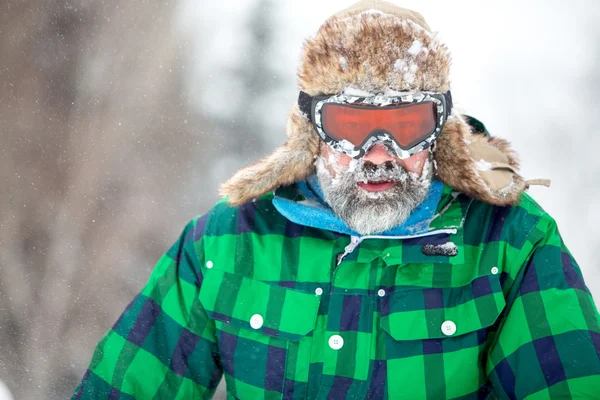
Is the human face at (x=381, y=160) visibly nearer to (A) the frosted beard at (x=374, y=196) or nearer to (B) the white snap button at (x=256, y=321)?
(A) the frosted beard at (x=374, y=196)

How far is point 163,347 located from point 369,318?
0.72 meters

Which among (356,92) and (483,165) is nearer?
(356,92)

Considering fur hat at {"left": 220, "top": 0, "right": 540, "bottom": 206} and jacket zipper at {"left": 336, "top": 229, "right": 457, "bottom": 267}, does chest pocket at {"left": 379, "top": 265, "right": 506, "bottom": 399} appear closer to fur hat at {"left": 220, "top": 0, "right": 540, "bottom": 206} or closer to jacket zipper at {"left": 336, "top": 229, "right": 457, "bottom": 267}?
jacket zipper at {"left": 336, "top": 229, "right": 457, "bottom": 267}

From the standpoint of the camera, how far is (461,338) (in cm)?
153

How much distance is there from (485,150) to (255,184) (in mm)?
820

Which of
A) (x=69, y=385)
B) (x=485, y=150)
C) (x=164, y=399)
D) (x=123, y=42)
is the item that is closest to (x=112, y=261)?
(x=69, y=385)

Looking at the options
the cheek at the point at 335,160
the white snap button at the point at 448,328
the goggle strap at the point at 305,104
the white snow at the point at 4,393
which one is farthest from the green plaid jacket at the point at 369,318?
the white snow at the point at 4,393

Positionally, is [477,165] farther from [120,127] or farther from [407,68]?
[120,127]

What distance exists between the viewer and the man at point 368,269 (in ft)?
4.93

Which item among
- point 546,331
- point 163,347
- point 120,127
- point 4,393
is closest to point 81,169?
point 120,127

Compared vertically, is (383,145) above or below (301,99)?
below

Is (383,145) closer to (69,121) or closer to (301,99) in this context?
(301,99)

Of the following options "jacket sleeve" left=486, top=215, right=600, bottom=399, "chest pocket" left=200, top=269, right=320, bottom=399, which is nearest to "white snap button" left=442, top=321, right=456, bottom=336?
"jacket sleeve" left=486, top=215, right=600, bottom=399

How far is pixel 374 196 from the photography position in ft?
5.44
